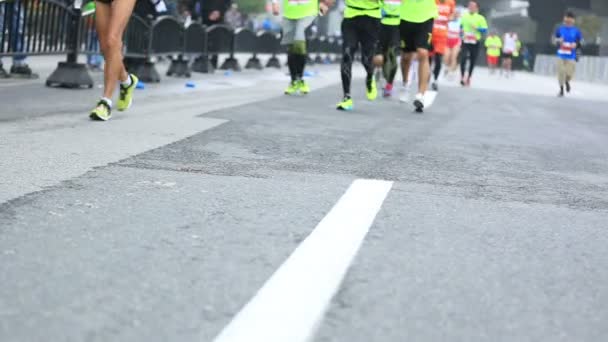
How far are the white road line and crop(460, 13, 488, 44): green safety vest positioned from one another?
18.5m

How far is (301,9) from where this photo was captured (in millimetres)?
13312

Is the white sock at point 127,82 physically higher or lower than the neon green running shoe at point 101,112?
higher

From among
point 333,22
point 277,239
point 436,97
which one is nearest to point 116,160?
point 277,239

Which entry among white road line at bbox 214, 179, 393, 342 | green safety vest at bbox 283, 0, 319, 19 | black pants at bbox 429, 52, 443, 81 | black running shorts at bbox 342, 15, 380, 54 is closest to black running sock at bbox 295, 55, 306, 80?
green safety vest at bbox 283, 0, 319, 19

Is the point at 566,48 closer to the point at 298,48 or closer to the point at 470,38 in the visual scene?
the point at 470,38

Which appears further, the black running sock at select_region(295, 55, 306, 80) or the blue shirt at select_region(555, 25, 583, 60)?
the blue shirt at select_region(555, 25, 583, 60)

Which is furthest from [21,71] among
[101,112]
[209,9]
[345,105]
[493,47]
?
[493,47]

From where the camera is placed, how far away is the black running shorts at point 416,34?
11773 mm

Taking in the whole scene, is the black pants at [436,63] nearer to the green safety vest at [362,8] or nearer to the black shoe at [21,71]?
the green safety vest at [362,8]

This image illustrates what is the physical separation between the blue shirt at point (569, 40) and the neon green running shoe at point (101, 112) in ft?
53.6

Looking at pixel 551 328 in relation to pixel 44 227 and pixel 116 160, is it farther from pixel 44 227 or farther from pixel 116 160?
pixel 116 160

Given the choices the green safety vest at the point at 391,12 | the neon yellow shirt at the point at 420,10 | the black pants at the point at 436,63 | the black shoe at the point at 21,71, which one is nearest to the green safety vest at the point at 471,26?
the black pants at the point at 436,63

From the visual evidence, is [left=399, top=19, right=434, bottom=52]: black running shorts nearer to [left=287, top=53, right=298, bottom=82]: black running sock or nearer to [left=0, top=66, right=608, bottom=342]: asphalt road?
[left=287, top=53, right=298, bottom=82]: black running sock

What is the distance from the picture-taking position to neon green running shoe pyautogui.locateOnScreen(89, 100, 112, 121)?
784cm
